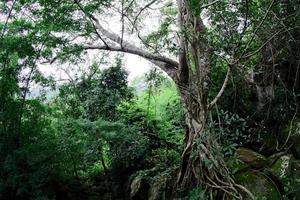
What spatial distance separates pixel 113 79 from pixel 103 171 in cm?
186

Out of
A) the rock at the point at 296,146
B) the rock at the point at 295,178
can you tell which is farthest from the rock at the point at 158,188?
the rock at the point at 296,146

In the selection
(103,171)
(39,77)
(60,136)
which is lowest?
(103,171)

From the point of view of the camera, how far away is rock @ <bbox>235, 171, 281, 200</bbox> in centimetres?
508

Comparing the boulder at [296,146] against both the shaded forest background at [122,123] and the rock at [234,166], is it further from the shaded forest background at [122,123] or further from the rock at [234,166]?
the rock at [234,166]

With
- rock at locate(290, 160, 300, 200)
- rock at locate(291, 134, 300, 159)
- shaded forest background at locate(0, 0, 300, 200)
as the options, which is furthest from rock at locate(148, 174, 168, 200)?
rock at locate(291, 134, 300, 159)

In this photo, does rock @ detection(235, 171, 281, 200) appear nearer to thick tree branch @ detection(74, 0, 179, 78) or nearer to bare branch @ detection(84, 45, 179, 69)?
thick tree branch @ detection(74, 0, 179, 78)

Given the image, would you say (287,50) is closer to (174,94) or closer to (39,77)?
(174,94)

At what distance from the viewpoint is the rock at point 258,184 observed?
5.08m

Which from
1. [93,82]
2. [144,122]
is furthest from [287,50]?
[93,82]

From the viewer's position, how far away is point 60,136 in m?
6.64

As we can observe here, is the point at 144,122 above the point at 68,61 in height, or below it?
below

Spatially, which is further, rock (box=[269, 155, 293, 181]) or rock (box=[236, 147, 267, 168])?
rock (box=[236, 147, 267, 168])

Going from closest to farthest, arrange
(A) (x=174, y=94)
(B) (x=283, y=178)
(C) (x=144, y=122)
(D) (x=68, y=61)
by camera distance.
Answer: (B) (x=283, y=178), (C) (x=144, y=122), (D) (x=68, y=61), (A) (x=174, y=94)

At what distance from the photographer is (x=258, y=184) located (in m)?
5.21
